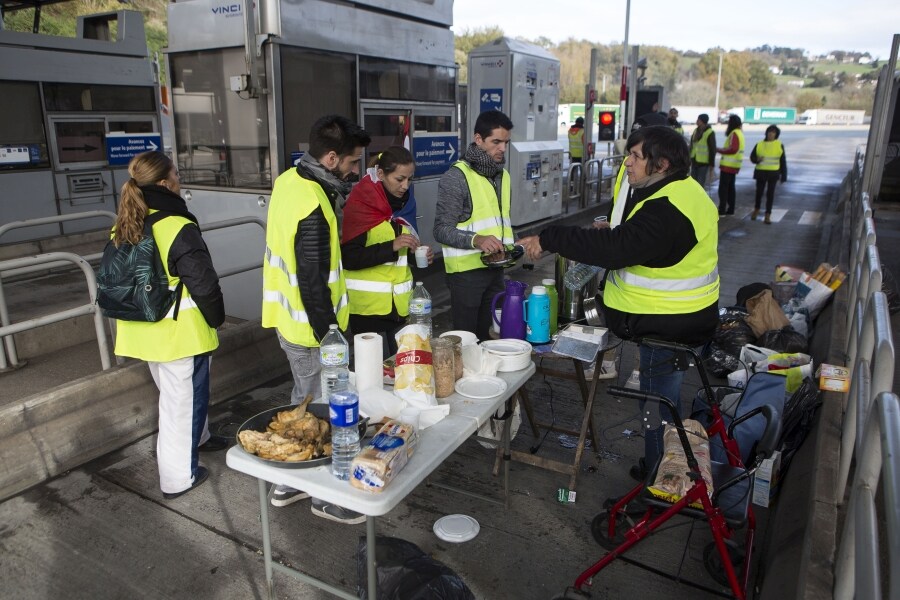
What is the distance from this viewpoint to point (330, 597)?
115 inches

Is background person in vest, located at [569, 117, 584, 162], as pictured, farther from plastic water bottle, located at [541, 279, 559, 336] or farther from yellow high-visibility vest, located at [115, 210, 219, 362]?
yellow high-visibility vest, located at [115, 210, 219, 362]

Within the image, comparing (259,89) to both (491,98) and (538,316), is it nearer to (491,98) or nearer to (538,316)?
(538,316)

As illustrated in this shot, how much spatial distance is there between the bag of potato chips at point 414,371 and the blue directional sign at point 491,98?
24.3 feet

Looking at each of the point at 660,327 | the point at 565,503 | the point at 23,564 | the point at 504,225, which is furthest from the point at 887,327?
the point at 23,564

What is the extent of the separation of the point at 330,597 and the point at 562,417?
89.8 inches

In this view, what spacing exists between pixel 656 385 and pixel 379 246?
67.4 inches

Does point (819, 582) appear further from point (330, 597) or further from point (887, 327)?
point (330, 597)

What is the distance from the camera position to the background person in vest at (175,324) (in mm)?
3275

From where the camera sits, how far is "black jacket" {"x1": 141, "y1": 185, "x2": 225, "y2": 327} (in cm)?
328

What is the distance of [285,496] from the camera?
3.58 meters

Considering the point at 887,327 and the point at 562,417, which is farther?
the point at 562,417

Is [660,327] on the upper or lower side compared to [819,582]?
upper

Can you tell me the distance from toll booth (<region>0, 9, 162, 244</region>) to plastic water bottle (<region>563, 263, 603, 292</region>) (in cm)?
787

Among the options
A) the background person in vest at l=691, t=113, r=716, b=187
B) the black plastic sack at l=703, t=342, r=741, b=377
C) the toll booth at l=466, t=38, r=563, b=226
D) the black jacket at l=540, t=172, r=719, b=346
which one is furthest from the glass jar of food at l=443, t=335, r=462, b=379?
the background person in vest at l=691, t=113, r=716, b=187
